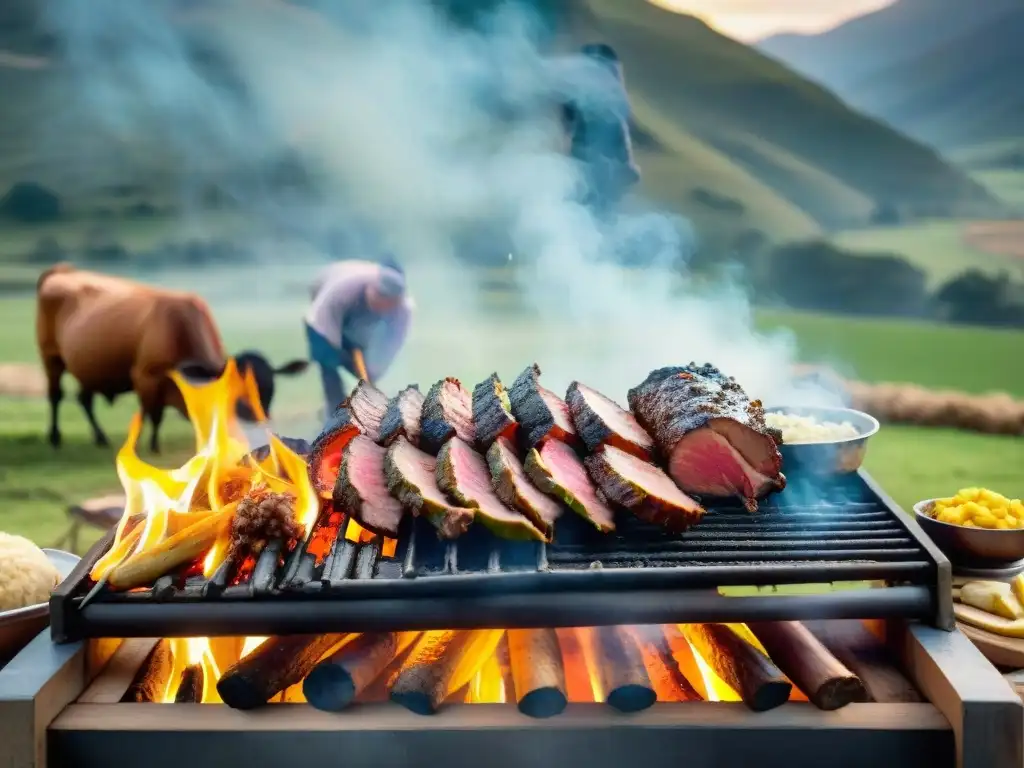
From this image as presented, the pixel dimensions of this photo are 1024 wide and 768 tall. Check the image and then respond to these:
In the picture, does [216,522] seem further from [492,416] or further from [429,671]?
[492,416]

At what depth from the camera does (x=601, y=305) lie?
9.47 m

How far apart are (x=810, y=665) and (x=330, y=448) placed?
162cm

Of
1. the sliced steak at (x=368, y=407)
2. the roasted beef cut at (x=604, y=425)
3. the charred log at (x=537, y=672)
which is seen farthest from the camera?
the sliced steak at (x=368, y=407)

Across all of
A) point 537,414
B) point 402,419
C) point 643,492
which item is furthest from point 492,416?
point 643,492

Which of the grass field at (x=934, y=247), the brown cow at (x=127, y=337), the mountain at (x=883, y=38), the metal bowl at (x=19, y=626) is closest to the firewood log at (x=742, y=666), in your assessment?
the metal bowl at (x=19, y=626)

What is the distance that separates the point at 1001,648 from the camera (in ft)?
8.80

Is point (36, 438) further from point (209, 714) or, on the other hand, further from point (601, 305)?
point (209, 714)

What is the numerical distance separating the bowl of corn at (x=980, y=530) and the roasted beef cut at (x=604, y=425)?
1.13 metres

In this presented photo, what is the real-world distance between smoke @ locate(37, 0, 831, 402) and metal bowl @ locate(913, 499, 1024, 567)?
→ 6431 mm

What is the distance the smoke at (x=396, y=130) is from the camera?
10195 millimetres

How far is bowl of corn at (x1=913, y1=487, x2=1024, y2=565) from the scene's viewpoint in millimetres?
3051

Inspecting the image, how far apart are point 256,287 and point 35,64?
407 centimetres

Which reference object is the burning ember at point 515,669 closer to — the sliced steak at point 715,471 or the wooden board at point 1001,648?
the sliced steak at point 715,471

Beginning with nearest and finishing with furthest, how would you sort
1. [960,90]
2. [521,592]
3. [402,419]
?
1. [521,592]
2. [402,419]
3. [960,90]
